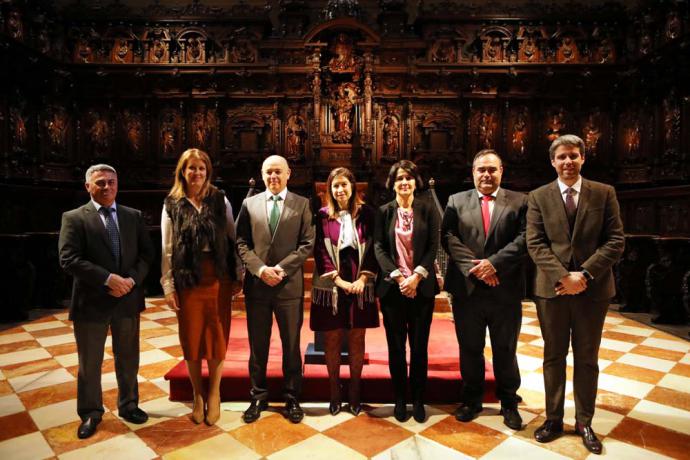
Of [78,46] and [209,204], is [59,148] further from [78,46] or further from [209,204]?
[209,204]

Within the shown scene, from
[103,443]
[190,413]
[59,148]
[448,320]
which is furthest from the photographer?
[59,148]

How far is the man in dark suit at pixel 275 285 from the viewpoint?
256 centimetres

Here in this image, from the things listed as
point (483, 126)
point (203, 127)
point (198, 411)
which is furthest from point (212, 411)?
point (483, 126)

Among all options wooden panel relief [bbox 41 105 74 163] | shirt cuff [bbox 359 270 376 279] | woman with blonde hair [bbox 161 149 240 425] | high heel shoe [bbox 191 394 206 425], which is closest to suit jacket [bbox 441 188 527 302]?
shirt cuff [bbox 359 270 376 279]

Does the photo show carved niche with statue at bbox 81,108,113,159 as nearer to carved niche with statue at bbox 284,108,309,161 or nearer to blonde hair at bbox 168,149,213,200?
carved niche with statue at bbox 284,108,309,161

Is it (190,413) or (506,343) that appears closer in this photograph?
(506,343)

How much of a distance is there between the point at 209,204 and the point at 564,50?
899 centimetres

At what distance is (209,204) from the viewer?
250 cm

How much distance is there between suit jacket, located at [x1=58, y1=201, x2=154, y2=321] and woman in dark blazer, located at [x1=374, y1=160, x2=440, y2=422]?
1590 millimetres

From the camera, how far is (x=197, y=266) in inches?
94.0

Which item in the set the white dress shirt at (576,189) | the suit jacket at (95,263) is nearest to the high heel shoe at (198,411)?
the suit jacket at (95,263)

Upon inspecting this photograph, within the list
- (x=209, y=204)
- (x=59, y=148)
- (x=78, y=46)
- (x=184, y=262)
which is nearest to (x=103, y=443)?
(x=184, y=262)

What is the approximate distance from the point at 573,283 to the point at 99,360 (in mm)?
2855

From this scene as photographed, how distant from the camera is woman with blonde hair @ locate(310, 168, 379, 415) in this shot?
8.38ft
